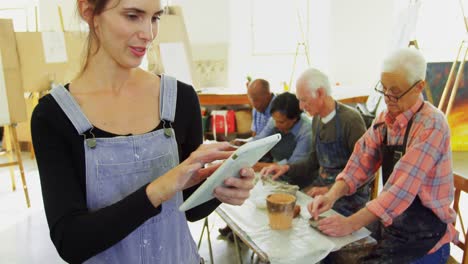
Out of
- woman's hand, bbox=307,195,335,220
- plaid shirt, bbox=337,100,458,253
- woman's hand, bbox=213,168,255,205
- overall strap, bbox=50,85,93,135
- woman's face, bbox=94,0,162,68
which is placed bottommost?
woman's hand, bbox=307,195,335,220

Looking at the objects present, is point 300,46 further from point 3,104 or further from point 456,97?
point 3,104

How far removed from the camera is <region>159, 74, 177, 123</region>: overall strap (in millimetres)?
832

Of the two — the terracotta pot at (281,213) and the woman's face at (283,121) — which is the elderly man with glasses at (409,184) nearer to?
the terracotta pot at (281,213)

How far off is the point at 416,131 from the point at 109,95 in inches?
50.1

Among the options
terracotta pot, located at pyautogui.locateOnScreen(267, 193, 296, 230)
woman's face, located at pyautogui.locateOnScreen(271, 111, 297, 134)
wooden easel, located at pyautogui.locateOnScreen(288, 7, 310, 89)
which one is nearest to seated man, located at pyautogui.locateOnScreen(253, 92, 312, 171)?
woman's face, located at pyautogui.locateOnScreen(271, 111, 297, 134)

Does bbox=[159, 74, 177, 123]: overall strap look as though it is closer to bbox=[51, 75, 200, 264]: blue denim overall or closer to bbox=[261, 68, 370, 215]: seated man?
bbox=[51, 75, 200, 264]: blue denim overall

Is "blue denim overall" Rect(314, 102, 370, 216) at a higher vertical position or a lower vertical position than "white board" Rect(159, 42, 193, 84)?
lower

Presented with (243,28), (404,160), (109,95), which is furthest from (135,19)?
(243,28)

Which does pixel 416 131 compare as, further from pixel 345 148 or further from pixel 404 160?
pixel 345 148

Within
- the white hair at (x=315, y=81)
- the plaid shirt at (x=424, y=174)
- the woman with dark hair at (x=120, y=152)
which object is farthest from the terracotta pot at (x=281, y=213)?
the white hair at (x=315, y=81)

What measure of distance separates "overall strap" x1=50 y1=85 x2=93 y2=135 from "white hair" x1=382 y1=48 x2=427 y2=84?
1393 mm

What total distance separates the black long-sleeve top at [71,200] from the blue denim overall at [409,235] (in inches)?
47.2

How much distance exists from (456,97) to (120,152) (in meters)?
2.51

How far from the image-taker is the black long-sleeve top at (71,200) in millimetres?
670
